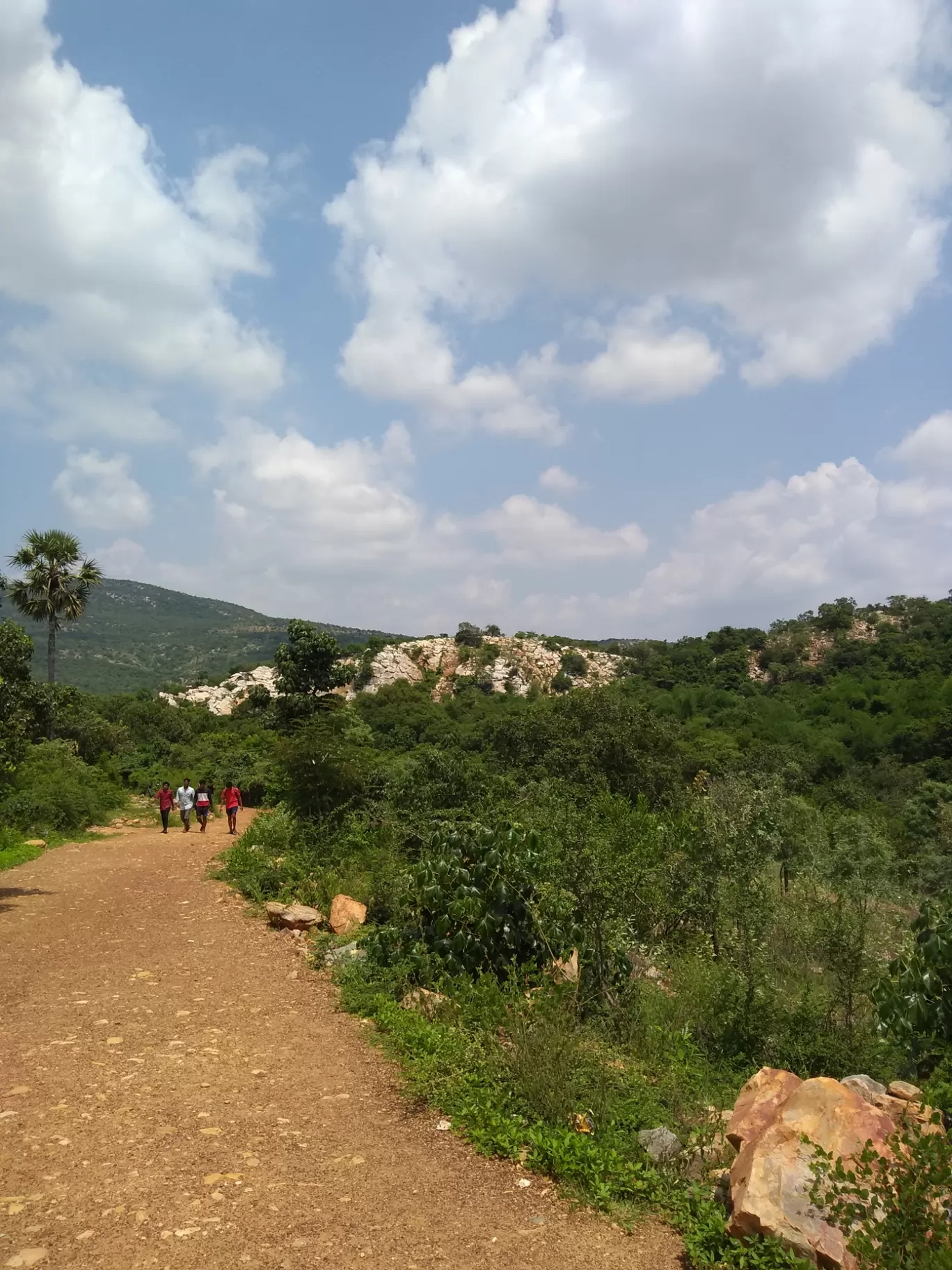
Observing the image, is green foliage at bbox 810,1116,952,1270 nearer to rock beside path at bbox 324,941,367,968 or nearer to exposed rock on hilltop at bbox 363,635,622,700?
rock beside path at bbox 324,941,367,968

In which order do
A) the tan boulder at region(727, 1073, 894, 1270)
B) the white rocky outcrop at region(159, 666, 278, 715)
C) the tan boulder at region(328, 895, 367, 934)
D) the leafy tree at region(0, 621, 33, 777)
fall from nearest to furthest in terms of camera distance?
the tan boulder at region(727, 1073, 894, 1270)
the tan boulder at region(328, 895, 367, 934)
the leafy tree at region(0, 621, 33, 777)
the white rocky outcrop at region(159, 666, 278, 715)

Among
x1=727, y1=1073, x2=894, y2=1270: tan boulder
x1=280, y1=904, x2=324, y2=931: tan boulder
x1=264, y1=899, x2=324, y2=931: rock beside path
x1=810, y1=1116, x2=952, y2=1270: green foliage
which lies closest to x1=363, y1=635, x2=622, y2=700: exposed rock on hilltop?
x1=264, y1=899, x2=324, y2=931: rock beside path

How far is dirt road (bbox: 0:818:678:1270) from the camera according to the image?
4.12m

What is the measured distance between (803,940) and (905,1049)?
3.46 metres

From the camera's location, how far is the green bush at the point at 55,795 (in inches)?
795

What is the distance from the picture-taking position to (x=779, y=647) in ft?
240

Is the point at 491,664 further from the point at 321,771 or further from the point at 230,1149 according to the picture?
the point at 230,1149

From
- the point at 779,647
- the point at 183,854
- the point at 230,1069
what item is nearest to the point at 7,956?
the point at 230,1069

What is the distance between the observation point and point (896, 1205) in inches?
148

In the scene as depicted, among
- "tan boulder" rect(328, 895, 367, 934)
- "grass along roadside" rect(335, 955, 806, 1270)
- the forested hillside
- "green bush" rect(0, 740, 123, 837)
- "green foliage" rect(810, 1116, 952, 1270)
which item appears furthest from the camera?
"green bush" rect(0, 740, 123, 837)

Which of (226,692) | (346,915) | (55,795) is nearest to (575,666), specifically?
(226,692)

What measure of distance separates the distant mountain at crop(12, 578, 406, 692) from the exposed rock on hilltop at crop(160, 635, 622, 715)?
3039 cm

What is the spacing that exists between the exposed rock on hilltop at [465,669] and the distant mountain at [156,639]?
30389 mm

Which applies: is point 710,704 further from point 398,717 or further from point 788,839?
point 788,839
